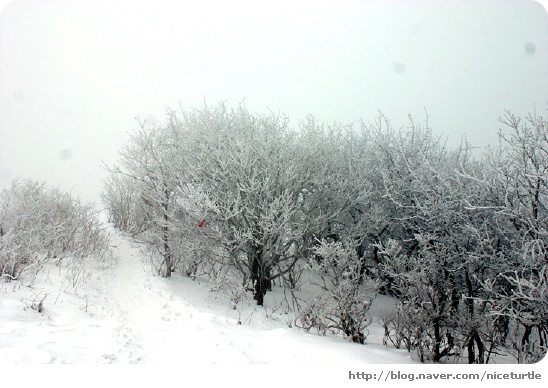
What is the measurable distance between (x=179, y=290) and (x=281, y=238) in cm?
300

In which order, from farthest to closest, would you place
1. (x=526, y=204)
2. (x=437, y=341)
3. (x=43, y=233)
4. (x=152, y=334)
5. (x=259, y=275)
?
(x=43, y=233), (x=259, y=275), (x=437, y=341), (x=152, y=334), (x=526, y=204)

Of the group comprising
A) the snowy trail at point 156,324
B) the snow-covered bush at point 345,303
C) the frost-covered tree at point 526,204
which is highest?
the frost-covered tree at point 526,204

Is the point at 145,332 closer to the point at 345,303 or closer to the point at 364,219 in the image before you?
the point at 345,303

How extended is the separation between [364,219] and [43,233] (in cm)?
880

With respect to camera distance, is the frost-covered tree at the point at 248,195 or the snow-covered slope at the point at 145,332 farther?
the frost-covered tree at the point at 248,195

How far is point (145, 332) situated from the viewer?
5.20 meters

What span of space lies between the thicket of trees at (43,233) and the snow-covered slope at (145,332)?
1.60 ft

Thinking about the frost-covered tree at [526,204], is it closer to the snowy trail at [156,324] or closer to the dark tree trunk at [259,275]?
the snowy trail at [156,324]

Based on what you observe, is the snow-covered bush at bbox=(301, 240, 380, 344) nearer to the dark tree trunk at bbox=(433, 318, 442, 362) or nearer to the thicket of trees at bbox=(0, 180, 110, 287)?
→ the dark tree trunk at bbox=(433, 318, 442, 362)

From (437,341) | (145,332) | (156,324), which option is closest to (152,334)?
(145,332)

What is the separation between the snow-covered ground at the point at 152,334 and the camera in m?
4.05

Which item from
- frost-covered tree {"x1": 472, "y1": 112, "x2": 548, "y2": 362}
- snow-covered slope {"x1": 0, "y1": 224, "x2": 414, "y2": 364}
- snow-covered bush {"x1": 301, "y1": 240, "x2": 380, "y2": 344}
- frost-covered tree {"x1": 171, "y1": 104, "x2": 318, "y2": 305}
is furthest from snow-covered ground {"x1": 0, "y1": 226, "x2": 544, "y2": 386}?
frost-covered tree {"x1": 472, "y1": 112, "x2": 548, "y2": 362}

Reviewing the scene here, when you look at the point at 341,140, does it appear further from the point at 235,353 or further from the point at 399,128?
the point at 235,353

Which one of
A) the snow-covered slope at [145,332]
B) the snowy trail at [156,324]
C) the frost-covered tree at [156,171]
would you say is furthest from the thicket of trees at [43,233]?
the frost-covered tree at [156,171]
